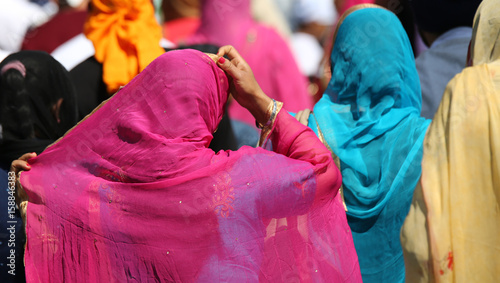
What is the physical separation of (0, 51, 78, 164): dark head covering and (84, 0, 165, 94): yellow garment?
16.9 inches

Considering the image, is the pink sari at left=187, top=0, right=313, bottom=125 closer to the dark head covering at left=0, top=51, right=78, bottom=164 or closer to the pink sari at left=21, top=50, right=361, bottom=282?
the dark head covering at left=0, top=51, right=78, bottom=164

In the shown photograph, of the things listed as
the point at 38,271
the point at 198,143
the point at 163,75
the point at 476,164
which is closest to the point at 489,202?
the point at 476,164

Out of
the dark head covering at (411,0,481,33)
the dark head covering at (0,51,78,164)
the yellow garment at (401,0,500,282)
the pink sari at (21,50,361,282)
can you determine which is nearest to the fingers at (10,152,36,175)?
the pink sari at (21,50,361,282)

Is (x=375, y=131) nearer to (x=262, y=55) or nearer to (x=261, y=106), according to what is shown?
(x=261, y=106)

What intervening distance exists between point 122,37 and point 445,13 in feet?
4.94

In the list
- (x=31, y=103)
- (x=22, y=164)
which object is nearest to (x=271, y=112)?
(x=22, y=164)

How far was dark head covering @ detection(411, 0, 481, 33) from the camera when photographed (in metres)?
3.15

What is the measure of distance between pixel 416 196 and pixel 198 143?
23.3 inches

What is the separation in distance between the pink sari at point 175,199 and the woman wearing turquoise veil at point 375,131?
314 millimetres

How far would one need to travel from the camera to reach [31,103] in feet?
7.48

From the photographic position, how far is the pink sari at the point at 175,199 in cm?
177

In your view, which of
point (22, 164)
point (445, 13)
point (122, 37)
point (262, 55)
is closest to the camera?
point (22, 164)

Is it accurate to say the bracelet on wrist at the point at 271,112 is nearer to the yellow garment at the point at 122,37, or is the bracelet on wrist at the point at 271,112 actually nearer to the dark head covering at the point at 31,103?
the dark head covering at the point at 31,103

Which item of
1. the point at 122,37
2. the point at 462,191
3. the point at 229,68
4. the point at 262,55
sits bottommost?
the point at 262,55
